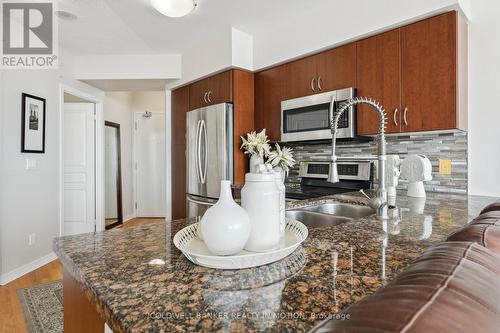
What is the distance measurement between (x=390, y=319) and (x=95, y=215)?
4678 millimetres

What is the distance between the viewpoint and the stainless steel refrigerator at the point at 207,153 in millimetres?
2971

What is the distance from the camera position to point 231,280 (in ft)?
1.83

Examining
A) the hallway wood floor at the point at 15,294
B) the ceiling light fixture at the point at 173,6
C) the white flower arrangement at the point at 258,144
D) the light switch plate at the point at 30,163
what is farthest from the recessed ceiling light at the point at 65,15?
the hallway wood floor at the point at 15,294

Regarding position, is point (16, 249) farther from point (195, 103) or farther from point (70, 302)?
point (70, 302)

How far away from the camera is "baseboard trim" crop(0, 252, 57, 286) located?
8.89 feet

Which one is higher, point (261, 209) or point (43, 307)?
point (261, 209)

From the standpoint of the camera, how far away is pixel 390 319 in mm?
271

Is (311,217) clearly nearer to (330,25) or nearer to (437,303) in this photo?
(437,303)

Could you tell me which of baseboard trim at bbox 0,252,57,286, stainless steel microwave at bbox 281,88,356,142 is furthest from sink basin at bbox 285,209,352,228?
baseboard trim at bbox 0,252,57,286

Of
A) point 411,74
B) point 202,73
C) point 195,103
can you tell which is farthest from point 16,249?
point 411,74

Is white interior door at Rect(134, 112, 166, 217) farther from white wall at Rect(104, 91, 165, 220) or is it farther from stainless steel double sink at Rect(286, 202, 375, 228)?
stainless steel double sink at Rect(286, 202, 375, 228)

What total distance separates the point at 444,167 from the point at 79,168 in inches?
172

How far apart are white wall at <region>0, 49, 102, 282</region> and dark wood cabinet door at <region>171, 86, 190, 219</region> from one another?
137 cm

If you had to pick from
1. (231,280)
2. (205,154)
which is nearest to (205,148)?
(205,154)
